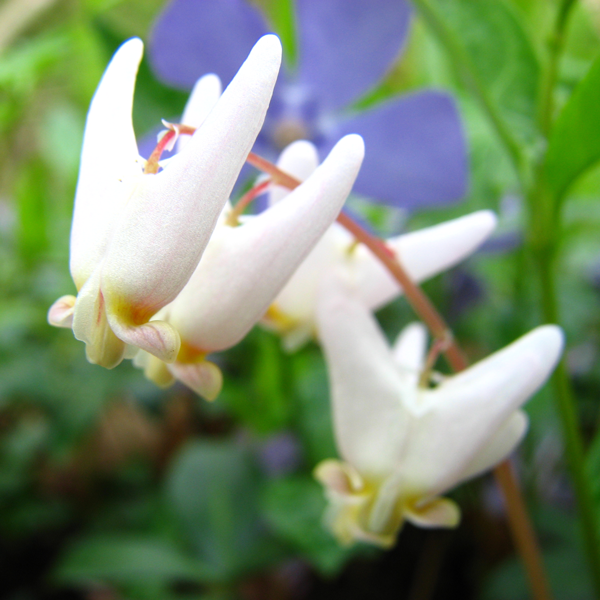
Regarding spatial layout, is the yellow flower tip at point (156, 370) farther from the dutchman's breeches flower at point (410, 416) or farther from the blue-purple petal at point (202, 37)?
the blue-purple petal at point (202, 37)

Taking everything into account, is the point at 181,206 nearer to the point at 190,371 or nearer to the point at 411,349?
the point at 190,371

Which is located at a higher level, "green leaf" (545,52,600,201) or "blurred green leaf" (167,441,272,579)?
"green leaf" (545,52,600,201)

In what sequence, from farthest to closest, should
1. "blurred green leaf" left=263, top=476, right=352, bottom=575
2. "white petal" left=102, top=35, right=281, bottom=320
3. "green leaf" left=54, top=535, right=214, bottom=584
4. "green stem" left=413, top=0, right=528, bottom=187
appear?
"green leaf" left=54, top=535, right=214, bottom=584 → "blurred green leaf" left=263, top=476, right=352, bottom=575 → "green stem" left=413, top=0, right=528, bottom=187 → "white petal" left=102, top=35, right=281, bottom=320

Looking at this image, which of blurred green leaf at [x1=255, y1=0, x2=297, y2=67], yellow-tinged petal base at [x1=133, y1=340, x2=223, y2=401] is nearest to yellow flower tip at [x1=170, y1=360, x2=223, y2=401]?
yellow-tinged petal base at [x1=133, y1=340, x2=223, y2=401]

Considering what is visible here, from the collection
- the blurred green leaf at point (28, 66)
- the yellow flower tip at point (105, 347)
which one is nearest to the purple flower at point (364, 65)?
the blurred green leaf at point (28, 66)

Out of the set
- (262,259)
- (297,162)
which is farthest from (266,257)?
(297,162)

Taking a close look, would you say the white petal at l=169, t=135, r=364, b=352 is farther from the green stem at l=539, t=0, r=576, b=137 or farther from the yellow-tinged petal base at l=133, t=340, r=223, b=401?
the green stem at l=539, t=0, r=576, b=137
